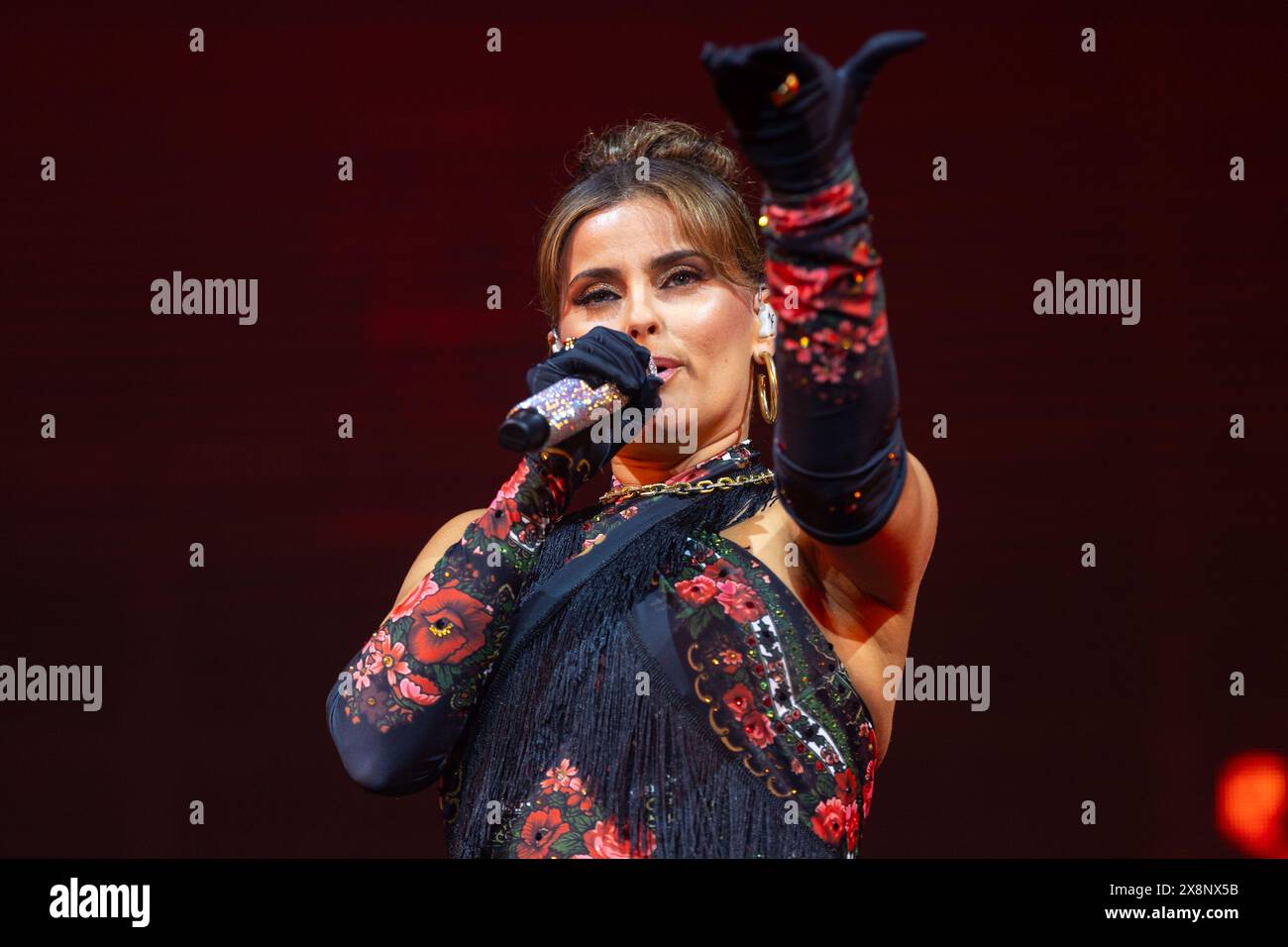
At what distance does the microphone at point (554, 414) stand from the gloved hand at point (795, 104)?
0.29 meters

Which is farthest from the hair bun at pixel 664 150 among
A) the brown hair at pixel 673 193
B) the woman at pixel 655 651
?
the woman at pixel 655 651

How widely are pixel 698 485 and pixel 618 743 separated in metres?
0.31

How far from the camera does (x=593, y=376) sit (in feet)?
4.69

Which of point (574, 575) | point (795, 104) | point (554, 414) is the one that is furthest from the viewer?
point (574, 575)

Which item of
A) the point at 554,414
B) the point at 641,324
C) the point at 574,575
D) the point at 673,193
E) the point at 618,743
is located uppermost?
the point at 673,193

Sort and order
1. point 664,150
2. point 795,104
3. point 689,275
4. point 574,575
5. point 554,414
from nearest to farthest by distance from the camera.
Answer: point 795,104, point 554,414, point 574,575, point 689,275, point 664,150

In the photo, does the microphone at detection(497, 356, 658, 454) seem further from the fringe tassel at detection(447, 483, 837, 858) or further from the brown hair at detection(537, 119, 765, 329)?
the brown hair at detection(537, 119, 765, 329)

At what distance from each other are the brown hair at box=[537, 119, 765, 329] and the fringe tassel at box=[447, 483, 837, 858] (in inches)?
12.3

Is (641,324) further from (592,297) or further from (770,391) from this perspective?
(770,391)

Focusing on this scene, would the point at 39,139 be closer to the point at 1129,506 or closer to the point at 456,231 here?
the point at 456,231

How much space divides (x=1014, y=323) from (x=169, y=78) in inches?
54.5

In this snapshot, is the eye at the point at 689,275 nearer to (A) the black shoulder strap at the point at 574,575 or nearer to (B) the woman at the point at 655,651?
(B) the woman at the point at 655,651

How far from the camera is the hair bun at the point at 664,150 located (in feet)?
5.89

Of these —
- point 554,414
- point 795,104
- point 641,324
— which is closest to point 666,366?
point 641,324
